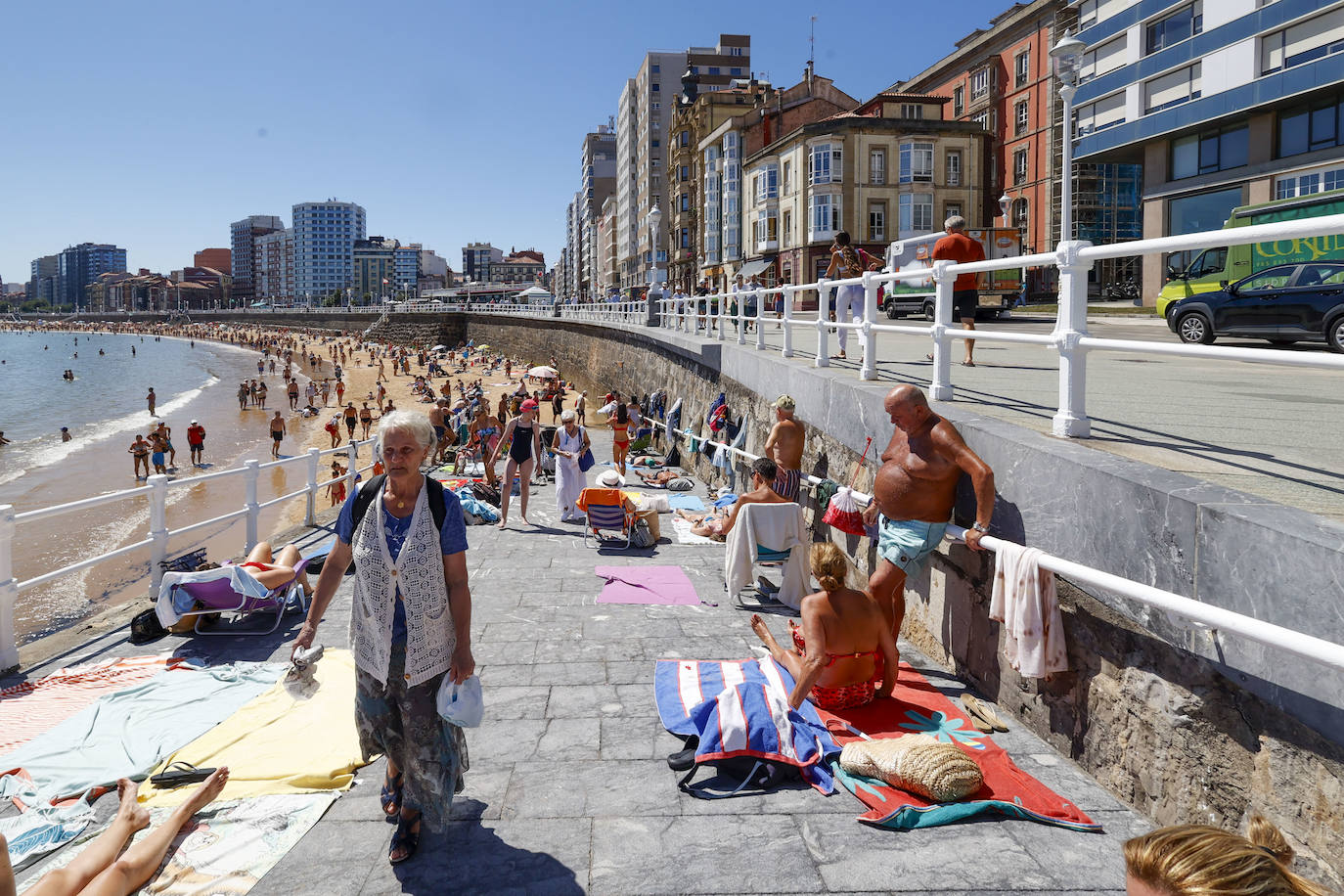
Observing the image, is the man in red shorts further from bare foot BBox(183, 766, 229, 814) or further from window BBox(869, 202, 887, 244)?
→ window BBox(869, 202, 887, 244)

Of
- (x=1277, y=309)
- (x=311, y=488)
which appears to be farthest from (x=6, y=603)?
(x=1277, y=309)

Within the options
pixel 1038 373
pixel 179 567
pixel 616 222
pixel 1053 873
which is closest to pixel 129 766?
pixel 179 567

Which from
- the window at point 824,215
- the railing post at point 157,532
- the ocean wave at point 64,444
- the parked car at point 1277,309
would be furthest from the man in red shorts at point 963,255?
the window at point 824,215

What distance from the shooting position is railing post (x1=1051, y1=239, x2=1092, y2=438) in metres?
4.00

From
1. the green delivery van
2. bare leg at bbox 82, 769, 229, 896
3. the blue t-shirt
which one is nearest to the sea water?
bare leg at bbox 82, 769, 229, 896

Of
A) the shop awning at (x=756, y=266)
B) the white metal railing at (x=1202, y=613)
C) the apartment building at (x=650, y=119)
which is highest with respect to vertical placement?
the apartment building at (x=650, y=119)

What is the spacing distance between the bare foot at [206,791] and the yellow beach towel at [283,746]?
0.17m

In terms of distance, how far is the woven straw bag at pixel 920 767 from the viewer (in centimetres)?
338

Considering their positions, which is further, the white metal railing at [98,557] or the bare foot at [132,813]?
the white metal railing at [98,557]

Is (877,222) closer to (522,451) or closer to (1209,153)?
(1209,153)

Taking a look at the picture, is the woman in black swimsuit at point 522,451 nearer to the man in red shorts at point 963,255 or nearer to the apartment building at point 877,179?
the man in red shorts at point 963,255

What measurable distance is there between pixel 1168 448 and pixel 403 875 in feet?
12.3

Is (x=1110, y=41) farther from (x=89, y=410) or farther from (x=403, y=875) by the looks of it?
(x=89, y=410)

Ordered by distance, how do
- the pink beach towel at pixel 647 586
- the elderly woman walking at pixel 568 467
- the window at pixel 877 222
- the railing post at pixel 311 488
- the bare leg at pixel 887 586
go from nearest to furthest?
the bare leg at pixel 887 586 → the pink beach towel at pixel 647 586 → the railing post at pixel 311 488 → the elderly woman walking at pixel 568 467 → the window at pixel 877 222
